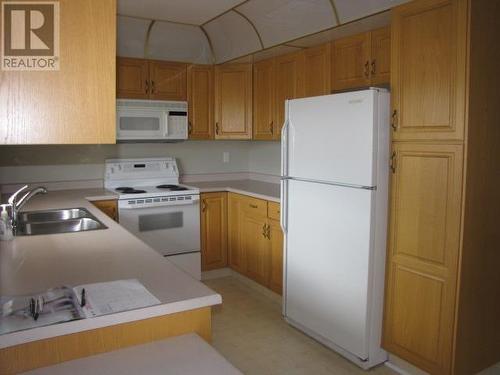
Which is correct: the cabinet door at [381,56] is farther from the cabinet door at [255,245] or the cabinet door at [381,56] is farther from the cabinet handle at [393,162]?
the cabinet door at [255,245]

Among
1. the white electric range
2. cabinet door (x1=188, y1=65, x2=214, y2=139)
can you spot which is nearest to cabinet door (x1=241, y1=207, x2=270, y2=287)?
the white electric range

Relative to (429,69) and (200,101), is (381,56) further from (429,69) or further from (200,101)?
(200,101)

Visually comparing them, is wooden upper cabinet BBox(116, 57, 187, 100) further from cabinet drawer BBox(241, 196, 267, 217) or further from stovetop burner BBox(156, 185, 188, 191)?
cabinet drawer BBox(241, 196, 267, 217)

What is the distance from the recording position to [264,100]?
4086 mm

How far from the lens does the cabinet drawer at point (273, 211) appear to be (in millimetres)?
3533

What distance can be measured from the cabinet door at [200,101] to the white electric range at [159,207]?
1.65 ft

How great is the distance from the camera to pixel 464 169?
217 cm

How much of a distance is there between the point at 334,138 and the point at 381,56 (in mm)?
669

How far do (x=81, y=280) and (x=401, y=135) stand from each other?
5.88 ft

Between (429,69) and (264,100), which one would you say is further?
(264,100)

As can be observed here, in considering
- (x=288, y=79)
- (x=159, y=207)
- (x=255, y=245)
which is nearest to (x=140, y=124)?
(x=159, y=207)

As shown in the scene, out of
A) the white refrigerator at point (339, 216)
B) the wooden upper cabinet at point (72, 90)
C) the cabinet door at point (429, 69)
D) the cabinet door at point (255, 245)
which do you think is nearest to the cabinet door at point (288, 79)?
the white refrigerator at point (339, 216)

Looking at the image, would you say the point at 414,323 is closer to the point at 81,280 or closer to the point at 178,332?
the point at 178,332

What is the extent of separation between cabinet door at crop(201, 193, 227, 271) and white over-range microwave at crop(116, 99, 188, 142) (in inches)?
26.3
